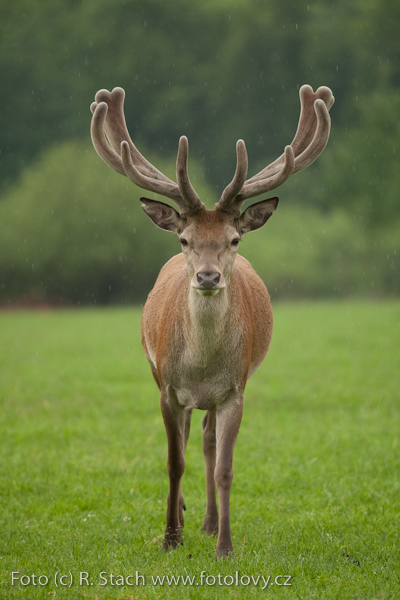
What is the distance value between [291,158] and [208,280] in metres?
1.13

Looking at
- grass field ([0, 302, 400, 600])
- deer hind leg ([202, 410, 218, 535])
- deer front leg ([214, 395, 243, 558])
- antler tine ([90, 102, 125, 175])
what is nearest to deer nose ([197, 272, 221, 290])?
deer front leg ([214, 395, 243, 558])

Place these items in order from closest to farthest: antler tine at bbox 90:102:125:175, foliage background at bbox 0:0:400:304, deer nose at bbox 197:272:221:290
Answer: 1. deer nose at bbox 197:272:221:290
2. antler tine at bbox 90:102:125:175
3. foliage background at bbox 0:0:400:304

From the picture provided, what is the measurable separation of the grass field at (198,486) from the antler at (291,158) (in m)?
2.42

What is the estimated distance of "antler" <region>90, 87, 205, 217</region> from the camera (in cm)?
545

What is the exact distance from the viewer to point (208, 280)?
16.6ft

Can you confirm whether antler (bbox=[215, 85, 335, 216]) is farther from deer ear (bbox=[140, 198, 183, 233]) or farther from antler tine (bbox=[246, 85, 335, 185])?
deer ear (bbox=[140, 198, 183, 233])

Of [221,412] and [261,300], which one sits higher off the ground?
[261,300]

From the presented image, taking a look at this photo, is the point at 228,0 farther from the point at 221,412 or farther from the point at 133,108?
the point at 221,412

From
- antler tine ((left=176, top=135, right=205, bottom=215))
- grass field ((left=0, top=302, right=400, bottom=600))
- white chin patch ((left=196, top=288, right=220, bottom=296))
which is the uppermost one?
antler tine ((left=176, top=135, right=205, bottom=215))

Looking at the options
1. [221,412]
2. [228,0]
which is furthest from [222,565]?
[228,0]

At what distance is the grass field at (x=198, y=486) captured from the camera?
5.25 m

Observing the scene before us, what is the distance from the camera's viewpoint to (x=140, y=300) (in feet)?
135

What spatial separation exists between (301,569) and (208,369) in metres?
1.43

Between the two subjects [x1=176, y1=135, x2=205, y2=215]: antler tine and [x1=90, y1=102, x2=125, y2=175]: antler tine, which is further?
[x1=90, y1=102, x2=125, y2=175]: antler tine
